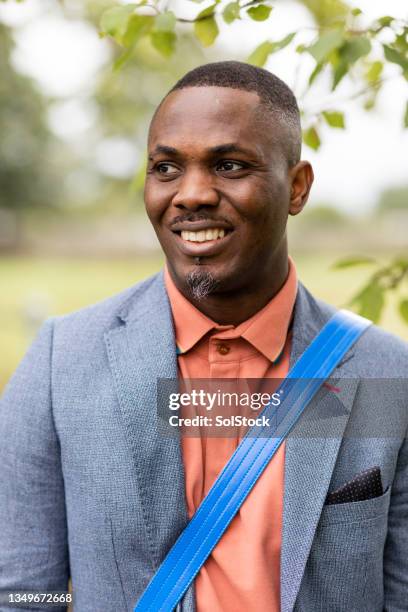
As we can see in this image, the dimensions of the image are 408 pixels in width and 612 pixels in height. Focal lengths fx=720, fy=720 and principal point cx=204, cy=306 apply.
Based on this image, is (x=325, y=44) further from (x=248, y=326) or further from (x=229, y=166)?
(x=248, y=326)

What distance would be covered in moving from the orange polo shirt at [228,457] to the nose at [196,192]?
381 millimetres

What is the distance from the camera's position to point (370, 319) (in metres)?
2.54

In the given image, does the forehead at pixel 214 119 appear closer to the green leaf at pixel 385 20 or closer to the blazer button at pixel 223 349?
the green leaf at pixel 385 20

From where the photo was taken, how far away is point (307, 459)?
217 cm

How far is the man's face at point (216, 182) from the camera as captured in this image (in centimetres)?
206

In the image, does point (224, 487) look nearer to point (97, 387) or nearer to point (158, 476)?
point (158, 476)

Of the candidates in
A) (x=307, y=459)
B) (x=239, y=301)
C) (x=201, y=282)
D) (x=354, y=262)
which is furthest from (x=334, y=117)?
(x=307, y=459)

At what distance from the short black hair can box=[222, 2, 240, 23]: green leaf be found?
129 mm

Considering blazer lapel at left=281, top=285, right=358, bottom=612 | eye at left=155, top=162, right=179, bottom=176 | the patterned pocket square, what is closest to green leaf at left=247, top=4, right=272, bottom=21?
eye at left=155, top=162, right=179, bottom=176

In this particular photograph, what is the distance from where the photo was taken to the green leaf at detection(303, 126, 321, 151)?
270 centimetres

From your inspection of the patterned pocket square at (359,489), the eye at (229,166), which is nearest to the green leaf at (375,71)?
the eye at (229,166)

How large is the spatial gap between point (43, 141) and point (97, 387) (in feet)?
73.3

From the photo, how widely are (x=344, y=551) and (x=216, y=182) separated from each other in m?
1.16

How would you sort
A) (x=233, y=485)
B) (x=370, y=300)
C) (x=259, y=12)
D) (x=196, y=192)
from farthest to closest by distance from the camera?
1. (x=370, y=300)
2. (x=259, y=12)
3. (x=233, y=485)
4. (x=196, y=192)
